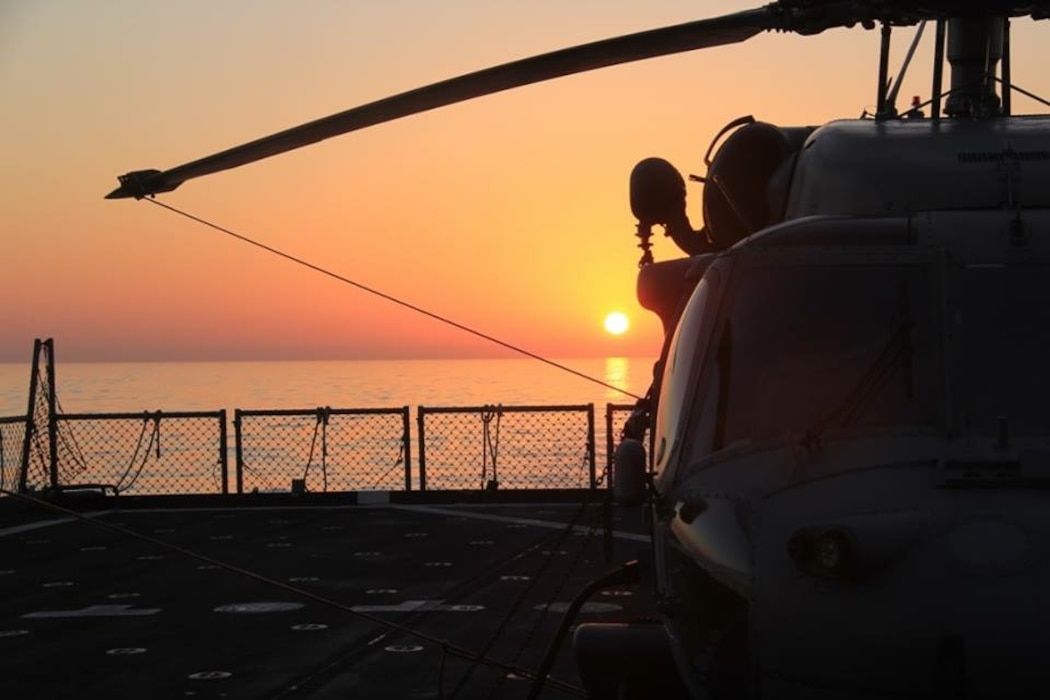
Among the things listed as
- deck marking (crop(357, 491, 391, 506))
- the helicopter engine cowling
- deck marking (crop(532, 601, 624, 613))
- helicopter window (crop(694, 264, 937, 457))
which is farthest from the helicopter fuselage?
deck marking (crop(357, 491, 391, 506))

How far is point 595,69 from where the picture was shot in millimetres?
8562

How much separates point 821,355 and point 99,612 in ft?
27.9

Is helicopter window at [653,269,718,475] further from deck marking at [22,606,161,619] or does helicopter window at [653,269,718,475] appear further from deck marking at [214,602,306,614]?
deck marking at [22,606,161,619]

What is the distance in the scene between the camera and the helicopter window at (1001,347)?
4.95m

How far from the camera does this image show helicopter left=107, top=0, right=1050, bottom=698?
4.12 meters

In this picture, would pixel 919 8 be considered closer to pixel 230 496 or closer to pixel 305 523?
pixel 305 523

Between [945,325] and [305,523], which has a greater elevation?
[945,325]

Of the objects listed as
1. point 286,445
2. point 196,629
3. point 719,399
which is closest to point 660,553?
point 719,399

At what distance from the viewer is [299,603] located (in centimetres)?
1181

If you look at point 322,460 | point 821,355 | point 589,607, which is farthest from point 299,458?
point 821,355

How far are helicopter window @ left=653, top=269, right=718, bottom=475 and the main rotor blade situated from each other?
2.67m

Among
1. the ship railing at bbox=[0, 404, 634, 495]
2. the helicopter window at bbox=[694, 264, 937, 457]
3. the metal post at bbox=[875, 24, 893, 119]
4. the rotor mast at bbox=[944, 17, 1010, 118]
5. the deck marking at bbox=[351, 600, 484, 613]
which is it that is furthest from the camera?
the ship railing at bbox=[0, 404, 634, 495]

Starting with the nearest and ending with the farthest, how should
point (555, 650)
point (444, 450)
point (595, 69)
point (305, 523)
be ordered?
point (555, 650) → point (595, 69) → point (305, 523) → point (444, 450)

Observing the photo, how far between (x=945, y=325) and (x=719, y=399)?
997 millimetres
